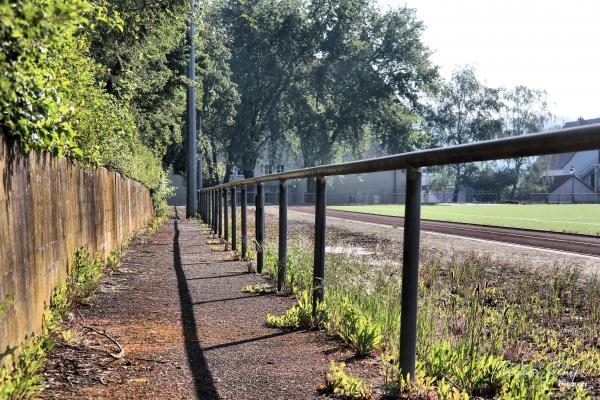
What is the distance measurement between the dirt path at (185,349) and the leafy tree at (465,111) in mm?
→ 71330

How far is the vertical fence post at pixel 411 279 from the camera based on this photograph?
125 inches

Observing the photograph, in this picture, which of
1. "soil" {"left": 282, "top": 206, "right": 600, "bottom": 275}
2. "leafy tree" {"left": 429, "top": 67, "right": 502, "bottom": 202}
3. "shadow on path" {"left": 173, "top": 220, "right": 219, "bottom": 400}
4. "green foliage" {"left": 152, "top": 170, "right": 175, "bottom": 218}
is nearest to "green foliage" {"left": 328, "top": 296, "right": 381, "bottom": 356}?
"shadow on path" {"left": 173, "top": 220, "right": 219, "bottom": 400}

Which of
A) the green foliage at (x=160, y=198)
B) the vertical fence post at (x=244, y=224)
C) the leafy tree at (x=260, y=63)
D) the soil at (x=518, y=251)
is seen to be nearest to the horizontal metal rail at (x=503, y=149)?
the soil at (x=518, y=251)

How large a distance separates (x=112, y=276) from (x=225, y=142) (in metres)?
51.8

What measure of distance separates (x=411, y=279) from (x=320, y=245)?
1756 millimetres

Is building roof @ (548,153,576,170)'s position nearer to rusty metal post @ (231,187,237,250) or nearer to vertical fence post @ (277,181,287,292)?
vertical fence post @ (277,181,287,292)

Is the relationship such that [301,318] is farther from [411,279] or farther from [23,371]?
[23,371]

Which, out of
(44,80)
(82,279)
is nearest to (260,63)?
(82,279)

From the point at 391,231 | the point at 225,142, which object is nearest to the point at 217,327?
the point at 391,231

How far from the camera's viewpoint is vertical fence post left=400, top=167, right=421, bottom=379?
317cm

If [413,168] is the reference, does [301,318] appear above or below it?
below

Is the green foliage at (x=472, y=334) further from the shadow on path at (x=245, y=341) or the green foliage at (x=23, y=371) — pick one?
the green foliage at (x=23, y=371)

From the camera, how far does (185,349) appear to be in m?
4.09

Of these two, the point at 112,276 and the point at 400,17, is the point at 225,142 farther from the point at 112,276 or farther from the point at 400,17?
the point at 112,276
